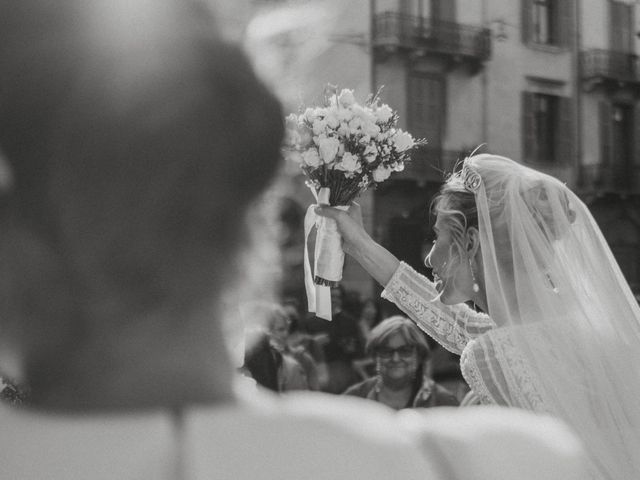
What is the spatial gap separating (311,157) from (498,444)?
2.60m

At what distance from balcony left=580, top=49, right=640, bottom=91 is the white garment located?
2076 cm

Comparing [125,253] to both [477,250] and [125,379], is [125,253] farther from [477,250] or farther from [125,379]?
[477,250]

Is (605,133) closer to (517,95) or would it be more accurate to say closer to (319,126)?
(517,95)

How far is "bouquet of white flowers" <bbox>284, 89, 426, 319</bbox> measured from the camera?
10.9ft

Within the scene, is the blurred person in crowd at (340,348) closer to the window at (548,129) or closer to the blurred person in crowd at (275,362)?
the blurred person in crowd at (275,362)

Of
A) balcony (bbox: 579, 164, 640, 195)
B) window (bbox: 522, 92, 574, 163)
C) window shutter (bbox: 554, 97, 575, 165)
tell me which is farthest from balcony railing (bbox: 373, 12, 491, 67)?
balcony (bbox: 579, 164, 640, 195)

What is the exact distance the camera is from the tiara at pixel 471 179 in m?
2.77

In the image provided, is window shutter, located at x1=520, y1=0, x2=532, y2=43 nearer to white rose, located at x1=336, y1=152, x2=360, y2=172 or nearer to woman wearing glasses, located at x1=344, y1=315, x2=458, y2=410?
woman wearing glasses, located at x1=344, y1=315, x2=458, y2=410

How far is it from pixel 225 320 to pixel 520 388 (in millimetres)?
1788

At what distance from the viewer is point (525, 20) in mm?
19547

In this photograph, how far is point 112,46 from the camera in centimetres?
72

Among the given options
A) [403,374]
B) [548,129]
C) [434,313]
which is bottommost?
[403,374]

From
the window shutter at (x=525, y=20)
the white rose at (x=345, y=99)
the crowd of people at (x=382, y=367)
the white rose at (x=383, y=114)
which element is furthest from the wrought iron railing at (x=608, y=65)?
the white rose at (x=345, y=99)

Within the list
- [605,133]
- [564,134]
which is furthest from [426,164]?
[605,133]
